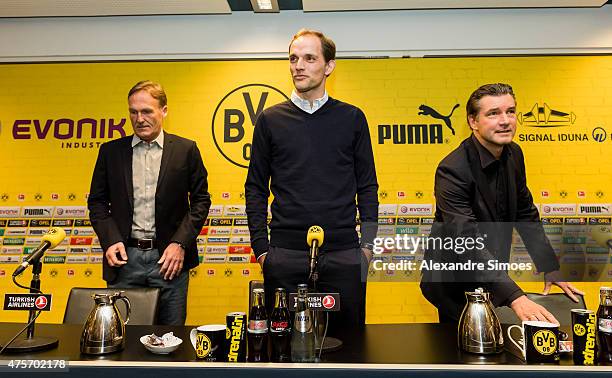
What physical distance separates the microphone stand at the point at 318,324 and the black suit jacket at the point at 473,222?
2.32 ft

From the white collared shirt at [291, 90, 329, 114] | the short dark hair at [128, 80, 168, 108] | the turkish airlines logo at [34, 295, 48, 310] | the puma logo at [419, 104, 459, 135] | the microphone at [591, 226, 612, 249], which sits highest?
the puma logo at [419, 104, 459, 135]

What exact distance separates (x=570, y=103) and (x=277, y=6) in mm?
2491

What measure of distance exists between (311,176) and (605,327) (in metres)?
1.15

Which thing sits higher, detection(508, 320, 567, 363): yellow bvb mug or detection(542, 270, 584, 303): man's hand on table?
detection(542, 270, 584, 303): man's hand on table

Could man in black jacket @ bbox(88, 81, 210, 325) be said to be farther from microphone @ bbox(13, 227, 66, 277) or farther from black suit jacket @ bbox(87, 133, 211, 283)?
microphone @ bbox(13, 227, 66, 277)

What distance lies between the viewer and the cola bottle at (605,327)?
3.79ft

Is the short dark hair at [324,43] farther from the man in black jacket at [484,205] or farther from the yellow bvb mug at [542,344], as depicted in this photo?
the yellow bvb mug at [542,344]

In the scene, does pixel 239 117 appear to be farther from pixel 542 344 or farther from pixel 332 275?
pixel 542 344

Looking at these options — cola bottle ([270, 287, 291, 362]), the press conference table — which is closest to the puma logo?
the press conference table

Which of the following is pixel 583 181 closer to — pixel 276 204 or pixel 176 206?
pixel 276 204

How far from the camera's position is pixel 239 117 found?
3793 millimetres

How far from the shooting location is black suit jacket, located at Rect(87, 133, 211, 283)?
94.9 inches

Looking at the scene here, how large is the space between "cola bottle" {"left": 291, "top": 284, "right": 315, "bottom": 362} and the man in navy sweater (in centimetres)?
57

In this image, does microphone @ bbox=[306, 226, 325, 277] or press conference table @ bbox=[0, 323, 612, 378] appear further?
microphone @ bbox=[306, 226, 325, 277]
